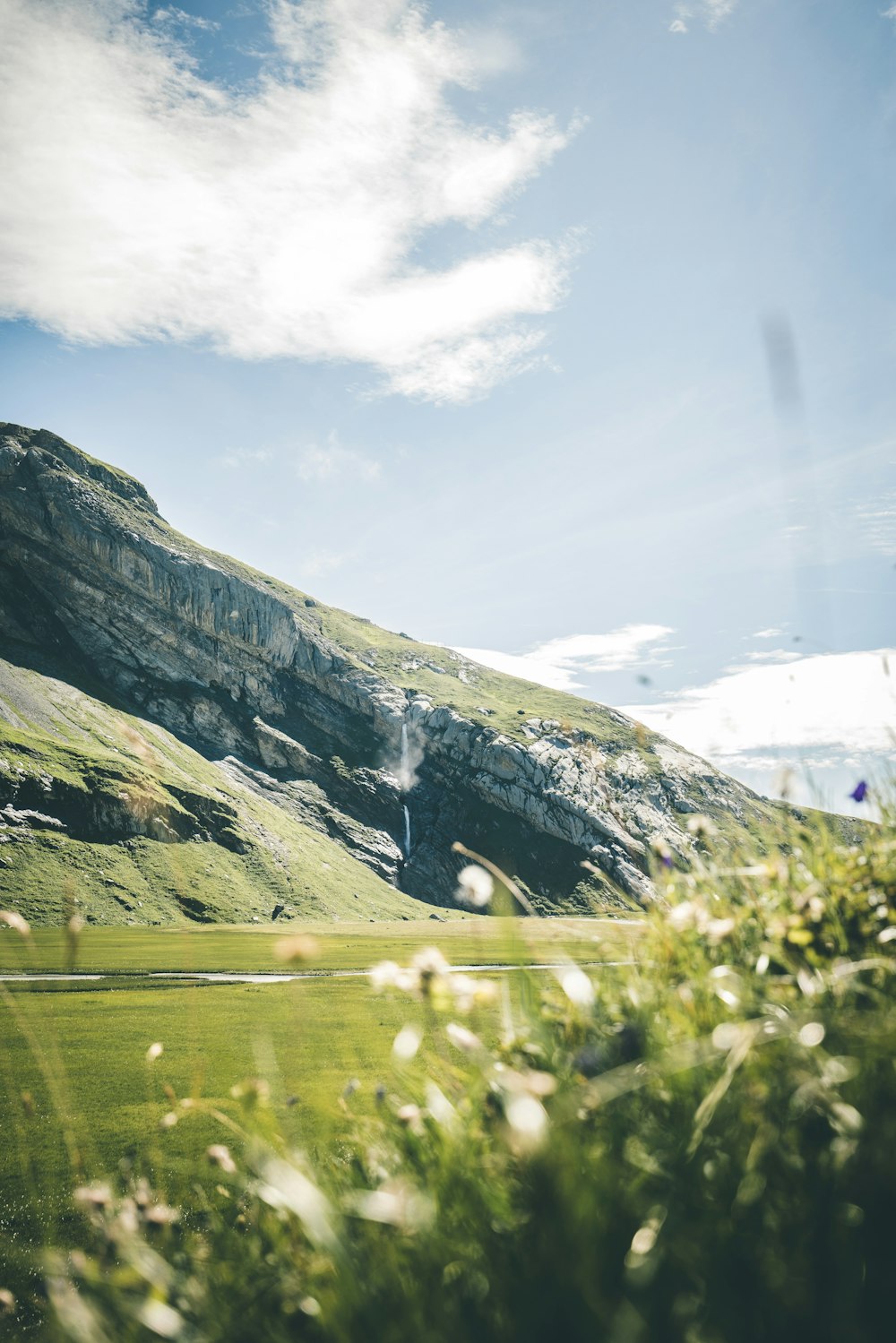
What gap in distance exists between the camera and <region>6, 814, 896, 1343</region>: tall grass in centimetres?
213

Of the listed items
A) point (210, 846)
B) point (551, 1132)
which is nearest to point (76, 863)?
point (210, 846)

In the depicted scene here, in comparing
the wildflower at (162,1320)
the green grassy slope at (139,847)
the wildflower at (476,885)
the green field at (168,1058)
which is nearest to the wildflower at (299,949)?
the green field at (168,1058)

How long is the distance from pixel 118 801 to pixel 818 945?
128224 mm

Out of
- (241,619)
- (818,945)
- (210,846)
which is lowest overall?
(210,846)

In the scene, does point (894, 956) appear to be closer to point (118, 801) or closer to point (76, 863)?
point (76, 863)

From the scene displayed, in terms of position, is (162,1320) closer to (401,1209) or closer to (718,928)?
(401,1209)

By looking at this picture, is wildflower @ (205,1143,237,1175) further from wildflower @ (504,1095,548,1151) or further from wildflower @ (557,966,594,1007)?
wildflower @ (504,1095,548,1151)

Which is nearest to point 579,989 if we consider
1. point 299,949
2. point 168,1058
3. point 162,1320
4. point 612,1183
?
point 612,1183

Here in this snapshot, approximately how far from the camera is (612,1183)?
95.7 inches

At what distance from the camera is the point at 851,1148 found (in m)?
2.35

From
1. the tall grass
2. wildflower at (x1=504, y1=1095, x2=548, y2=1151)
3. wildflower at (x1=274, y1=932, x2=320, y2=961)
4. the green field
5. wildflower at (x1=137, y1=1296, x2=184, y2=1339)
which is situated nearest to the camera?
wildflower at (x1=504, y1=1095, x2=548, y2=1151)

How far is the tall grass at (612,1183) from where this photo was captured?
2.13 m

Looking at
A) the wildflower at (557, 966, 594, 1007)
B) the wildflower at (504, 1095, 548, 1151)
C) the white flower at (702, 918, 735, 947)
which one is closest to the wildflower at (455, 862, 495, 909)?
the wildflower at (557, 966, 594, 1007)

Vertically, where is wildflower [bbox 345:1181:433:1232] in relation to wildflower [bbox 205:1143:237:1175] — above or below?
above
